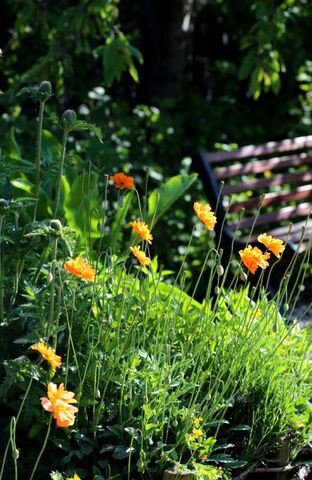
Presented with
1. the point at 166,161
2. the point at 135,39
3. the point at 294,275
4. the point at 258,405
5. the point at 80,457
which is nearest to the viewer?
the point at 80,457

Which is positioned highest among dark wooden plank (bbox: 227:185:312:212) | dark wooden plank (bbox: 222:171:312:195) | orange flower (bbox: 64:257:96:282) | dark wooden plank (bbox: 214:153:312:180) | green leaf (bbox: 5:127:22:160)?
orange flower (bbox: 64:257:96:282)

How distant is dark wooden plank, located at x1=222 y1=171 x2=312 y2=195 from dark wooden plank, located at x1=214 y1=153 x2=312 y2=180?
5cm

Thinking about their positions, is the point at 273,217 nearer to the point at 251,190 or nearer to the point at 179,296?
the point at 251,190

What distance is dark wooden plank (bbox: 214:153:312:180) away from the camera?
3965mm

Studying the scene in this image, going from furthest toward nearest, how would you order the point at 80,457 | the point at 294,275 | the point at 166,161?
the point at 166,161 < the point at 294,275 < the point at 80,457

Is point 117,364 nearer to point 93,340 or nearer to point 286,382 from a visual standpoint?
point 93,340

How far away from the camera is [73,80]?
219 inches

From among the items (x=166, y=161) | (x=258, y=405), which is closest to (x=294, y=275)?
(x=166, y=161)

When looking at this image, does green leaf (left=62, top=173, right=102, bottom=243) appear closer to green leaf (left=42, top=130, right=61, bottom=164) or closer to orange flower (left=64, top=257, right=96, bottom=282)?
green leaf (left=42, top=130, right=61, bottom=164)

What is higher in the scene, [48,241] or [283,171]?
[48,241]

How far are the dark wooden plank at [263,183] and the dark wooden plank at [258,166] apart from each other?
46mm

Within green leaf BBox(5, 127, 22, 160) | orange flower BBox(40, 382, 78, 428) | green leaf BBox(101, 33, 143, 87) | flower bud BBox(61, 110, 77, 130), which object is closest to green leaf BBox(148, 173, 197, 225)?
green leaf BBox(5, 127, 22, 160)

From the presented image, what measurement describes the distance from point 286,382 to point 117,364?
0.48 meters

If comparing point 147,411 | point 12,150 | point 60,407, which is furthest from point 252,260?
point 12,150
